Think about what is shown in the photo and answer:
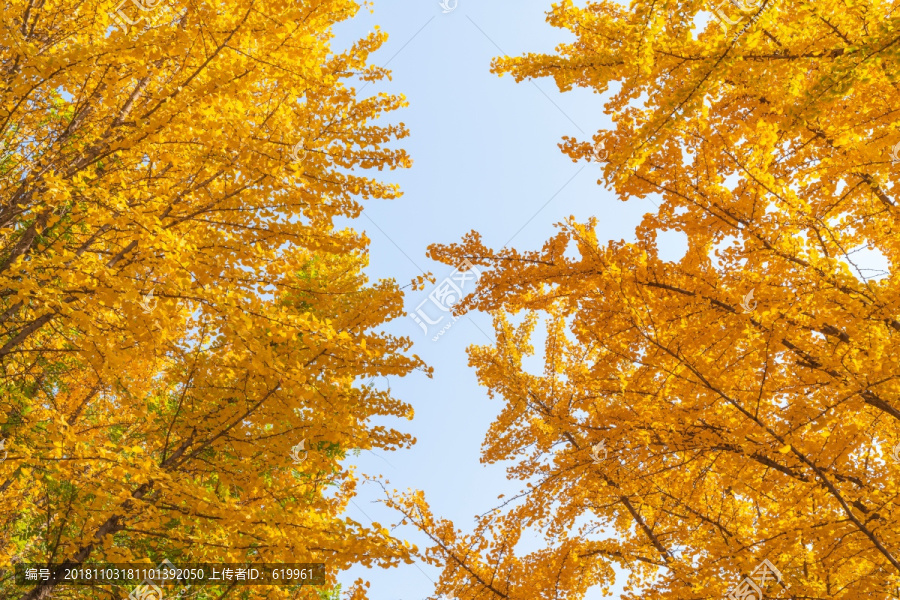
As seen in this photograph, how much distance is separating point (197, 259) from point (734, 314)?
3.80 m

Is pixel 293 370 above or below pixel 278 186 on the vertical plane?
below

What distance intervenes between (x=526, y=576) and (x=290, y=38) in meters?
5.26

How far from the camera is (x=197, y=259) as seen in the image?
347 cm

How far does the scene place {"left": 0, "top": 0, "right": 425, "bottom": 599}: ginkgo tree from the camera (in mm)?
3109

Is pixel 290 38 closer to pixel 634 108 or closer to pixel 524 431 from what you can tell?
pixel 634 108

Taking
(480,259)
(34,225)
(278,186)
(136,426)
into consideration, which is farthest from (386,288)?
(136,426)

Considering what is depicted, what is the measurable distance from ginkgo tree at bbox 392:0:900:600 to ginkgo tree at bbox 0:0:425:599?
136 centimetres

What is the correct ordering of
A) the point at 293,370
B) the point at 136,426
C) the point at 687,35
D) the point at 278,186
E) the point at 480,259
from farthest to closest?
the point at 136,426 → the point at 480,259 → the point at 278,186 → the point at 293,370 → the point at 687,35

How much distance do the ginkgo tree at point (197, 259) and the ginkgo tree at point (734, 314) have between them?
4.47 feet

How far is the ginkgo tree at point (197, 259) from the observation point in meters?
3.11

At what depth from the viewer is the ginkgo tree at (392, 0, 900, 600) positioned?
288 cm

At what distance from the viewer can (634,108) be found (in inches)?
157

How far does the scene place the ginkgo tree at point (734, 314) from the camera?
2885 mm

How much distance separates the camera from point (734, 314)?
336cm
